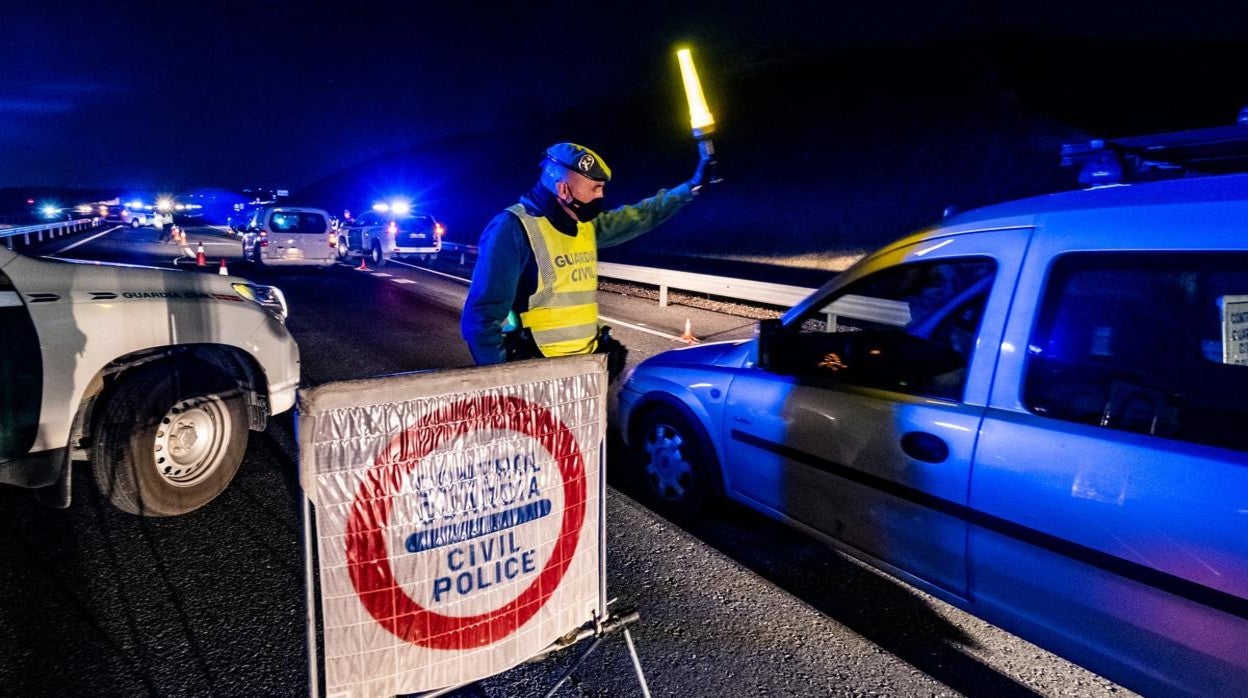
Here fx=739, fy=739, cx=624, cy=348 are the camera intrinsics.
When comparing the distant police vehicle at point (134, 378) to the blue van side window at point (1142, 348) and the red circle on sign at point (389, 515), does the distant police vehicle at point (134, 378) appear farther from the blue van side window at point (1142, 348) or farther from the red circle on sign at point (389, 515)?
the blue van side window at point (1142, 348)

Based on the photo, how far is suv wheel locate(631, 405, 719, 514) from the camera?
4.01 m

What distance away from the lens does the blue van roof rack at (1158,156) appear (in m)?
3.48

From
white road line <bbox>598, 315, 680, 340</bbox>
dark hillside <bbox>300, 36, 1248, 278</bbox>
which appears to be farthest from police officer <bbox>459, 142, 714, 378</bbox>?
dark hillside <bbox>300, 36, 1248, 278</bbox>

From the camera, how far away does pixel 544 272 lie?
3271 mm

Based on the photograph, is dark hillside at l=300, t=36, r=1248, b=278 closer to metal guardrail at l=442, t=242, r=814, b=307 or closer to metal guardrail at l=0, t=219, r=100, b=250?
metal guardrail at l=442, t=242, r=814, b=307

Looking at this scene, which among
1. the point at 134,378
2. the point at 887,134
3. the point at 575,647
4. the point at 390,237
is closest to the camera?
the point at 575,647

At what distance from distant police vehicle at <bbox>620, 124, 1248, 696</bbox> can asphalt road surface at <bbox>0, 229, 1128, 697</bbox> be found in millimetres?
366

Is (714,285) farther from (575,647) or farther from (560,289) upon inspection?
(575,647)

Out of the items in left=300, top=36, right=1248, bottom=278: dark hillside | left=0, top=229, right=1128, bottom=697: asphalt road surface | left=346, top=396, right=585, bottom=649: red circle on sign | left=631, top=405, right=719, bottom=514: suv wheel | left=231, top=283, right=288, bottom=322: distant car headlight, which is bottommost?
left=0, top=229, right=1128, bottom=697: asphalt road surface

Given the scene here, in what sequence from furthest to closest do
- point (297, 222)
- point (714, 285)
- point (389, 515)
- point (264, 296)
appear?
1. point (297, 222)
2. point (714, 285)
3. point (264, 296)
4. point (389, 515)

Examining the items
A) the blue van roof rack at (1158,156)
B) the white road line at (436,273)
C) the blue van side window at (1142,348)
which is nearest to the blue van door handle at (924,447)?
the blue van side window at (1142,348)

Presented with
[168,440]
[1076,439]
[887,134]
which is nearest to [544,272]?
[1076,439]

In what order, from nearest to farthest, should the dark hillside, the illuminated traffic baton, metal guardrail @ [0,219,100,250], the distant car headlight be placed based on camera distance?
the illuminated traffic baton
the distant car headlight
metal guardrail @ [0,219,100,250]
the dark hillside

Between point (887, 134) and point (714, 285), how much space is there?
124 feet
